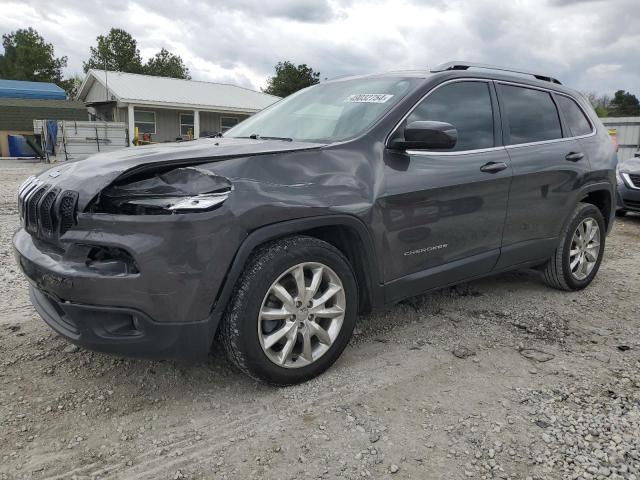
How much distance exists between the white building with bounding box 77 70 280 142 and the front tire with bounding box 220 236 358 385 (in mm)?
24094

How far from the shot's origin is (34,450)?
2.38 meters

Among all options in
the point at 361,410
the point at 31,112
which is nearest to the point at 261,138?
the point at 361,410

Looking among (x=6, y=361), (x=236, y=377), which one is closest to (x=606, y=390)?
(x=236, y=377)

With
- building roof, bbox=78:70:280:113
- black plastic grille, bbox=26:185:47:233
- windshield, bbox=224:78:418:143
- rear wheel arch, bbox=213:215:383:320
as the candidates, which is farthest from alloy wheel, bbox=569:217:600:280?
building roof, bbox=78:70:280:113

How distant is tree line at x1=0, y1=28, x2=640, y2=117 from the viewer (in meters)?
44.2

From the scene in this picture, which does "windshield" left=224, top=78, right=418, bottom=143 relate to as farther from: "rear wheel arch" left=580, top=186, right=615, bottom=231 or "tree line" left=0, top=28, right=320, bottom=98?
"tree line" left=0, top=28, right=320, bottom=98

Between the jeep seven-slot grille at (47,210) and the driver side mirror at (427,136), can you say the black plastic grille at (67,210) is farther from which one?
the driver side mirror at (427,136)

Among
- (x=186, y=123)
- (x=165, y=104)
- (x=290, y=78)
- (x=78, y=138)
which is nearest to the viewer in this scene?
(x=78, y=138)

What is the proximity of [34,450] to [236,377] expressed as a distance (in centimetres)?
106

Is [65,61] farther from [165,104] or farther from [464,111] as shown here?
[464,111]

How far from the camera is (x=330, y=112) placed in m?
3.60

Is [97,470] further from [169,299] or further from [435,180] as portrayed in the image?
[435,180]

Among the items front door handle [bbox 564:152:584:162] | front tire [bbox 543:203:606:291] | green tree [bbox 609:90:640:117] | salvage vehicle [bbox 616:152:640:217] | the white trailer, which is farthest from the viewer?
green tree [bbox 609:90:640:117]

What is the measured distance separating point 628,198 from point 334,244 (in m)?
7.85
